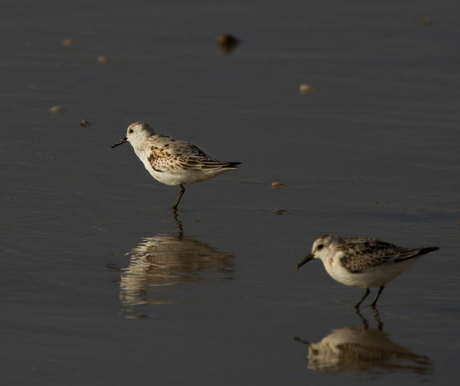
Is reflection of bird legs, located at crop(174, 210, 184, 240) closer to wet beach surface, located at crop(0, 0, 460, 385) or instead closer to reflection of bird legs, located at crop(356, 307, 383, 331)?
wet beach surface, located at crop(0, 0, 460, 385)

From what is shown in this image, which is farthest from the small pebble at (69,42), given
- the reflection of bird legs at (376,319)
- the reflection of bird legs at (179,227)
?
the reflection of bird legs at (376,319)

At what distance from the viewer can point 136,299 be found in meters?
7.57

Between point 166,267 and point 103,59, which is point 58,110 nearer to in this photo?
point 103,59

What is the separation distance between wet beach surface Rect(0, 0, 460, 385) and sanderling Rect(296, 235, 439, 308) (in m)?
0.29

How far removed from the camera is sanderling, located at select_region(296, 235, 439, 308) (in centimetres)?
751

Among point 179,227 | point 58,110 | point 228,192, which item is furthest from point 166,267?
point 58,110

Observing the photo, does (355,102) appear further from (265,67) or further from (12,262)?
(12,262)

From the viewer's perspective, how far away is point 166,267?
8.45 m

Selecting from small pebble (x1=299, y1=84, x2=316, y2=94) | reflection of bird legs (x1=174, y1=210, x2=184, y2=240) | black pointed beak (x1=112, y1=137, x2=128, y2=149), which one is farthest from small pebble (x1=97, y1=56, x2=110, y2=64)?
reflection of bird legs (x1=174, y1=210, x2=184, y2=240)

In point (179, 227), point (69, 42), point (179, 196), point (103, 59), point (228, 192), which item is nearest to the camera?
point (179, 227)

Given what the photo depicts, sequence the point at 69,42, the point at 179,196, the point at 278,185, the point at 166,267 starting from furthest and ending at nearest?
the point at 69,42, the point at 278,185, the point at 179,196, the point at 166,267

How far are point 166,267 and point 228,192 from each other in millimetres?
2680

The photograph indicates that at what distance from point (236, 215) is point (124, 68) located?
6454 millimetres

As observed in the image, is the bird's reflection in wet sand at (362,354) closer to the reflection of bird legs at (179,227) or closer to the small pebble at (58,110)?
the reflection of bird legs at (179,227)
